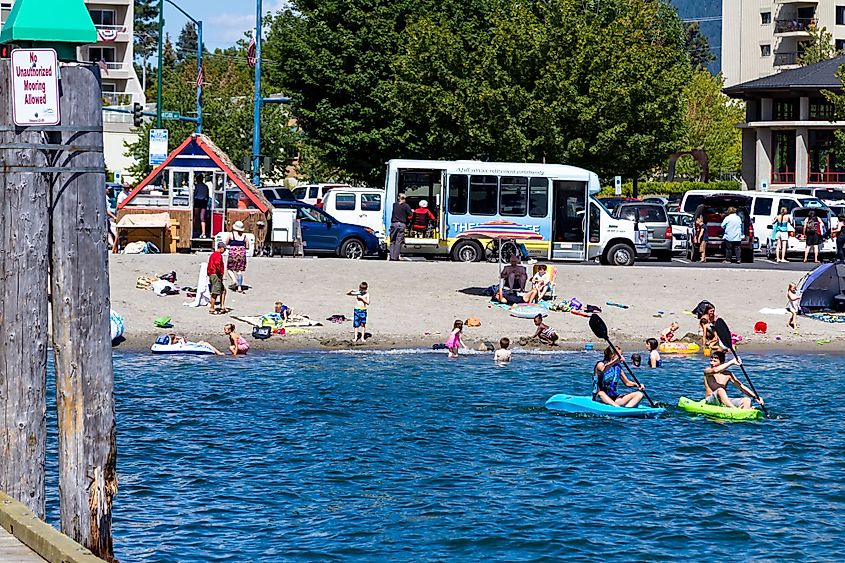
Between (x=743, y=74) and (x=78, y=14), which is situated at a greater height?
(x=743, y=74)

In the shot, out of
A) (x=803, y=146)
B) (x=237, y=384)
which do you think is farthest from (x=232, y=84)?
(x=237, y=384)

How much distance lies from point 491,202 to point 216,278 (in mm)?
10251

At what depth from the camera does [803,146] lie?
258 ft

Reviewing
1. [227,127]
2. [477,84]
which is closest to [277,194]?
[477,84]

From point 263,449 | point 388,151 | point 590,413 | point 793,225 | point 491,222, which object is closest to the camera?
point 263,449

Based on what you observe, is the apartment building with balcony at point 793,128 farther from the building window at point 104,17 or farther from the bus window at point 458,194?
the bus window at point 458,194

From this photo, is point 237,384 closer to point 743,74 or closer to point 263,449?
point 263,449

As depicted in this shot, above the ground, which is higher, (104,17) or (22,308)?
(104,17)

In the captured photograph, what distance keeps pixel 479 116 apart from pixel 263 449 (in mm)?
30259

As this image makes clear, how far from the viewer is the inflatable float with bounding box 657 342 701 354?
28.7 metres

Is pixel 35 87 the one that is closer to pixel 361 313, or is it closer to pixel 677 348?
pixel 361 313

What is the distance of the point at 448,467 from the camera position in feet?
60.0

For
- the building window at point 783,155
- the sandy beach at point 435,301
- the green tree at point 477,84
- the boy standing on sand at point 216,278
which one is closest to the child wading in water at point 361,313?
the sandy beach at point 435,301

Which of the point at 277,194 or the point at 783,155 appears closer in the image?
the point at 277,194
